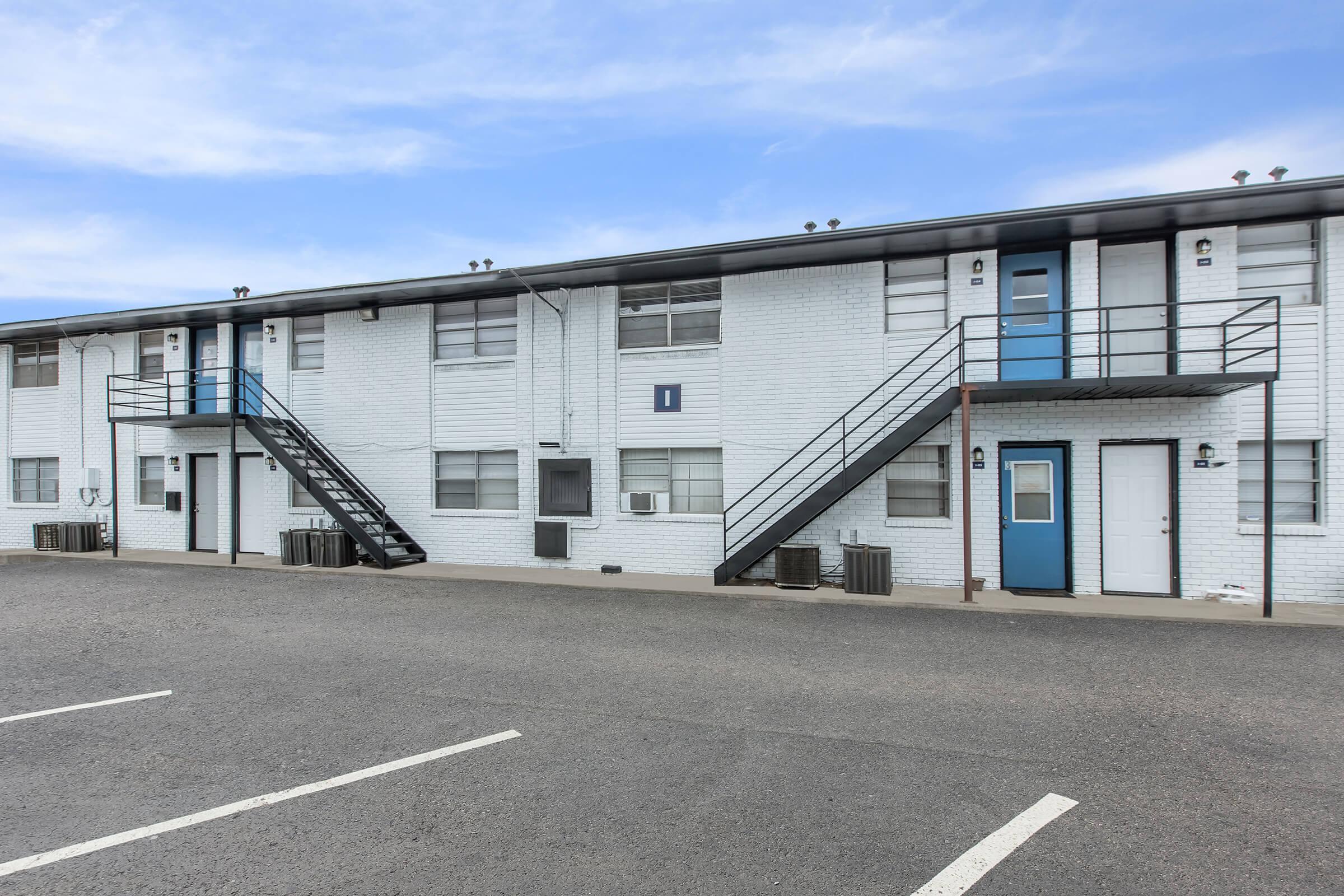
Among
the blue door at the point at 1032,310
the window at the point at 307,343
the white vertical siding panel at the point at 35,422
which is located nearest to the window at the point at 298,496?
the window at the point at 307,343

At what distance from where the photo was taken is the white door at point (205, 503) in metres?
14.7

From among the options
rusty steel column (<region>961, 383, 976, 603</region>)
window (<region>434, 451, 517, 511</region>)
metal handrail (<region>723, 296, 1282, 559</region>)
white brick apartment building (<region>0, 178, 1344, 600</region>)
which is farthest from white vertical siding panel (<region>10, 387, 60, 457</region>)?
rusty steel column (<region>961, 383, 976, 603</region>)

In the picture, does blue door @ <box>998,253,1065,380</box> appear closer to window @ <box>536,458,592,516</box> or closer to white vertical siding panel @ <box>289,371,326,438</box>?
window @ <box>536,458,592,516</box>

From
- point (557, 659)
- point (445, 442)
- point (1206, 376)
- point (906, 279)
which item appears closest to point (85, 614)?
point (445, 442)

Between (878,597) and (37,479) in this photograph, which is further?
(37,479)

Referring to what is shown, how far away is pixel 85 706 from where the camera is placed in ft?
18.2

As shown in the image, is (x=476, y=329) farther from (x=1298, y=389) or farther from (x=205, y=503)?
(x=1298, y=389)

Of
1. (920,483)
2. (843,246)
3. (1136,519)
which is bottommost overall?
(1136,519)

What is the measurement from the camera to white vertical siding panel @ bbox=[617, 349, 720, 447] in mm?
11555

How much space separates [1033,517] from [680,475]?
5.74 m

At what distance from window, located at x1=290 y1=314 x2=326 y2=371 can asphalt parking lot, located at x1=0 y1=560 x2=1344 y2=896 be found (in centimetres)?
714

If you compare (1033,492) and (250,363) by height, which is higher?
(250,363)

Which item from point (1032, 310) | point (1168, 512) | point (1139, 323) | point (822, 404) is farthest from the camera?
point (822, 404)

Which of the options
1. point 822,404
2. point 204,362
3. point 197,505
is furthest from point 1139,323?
point 197,505
